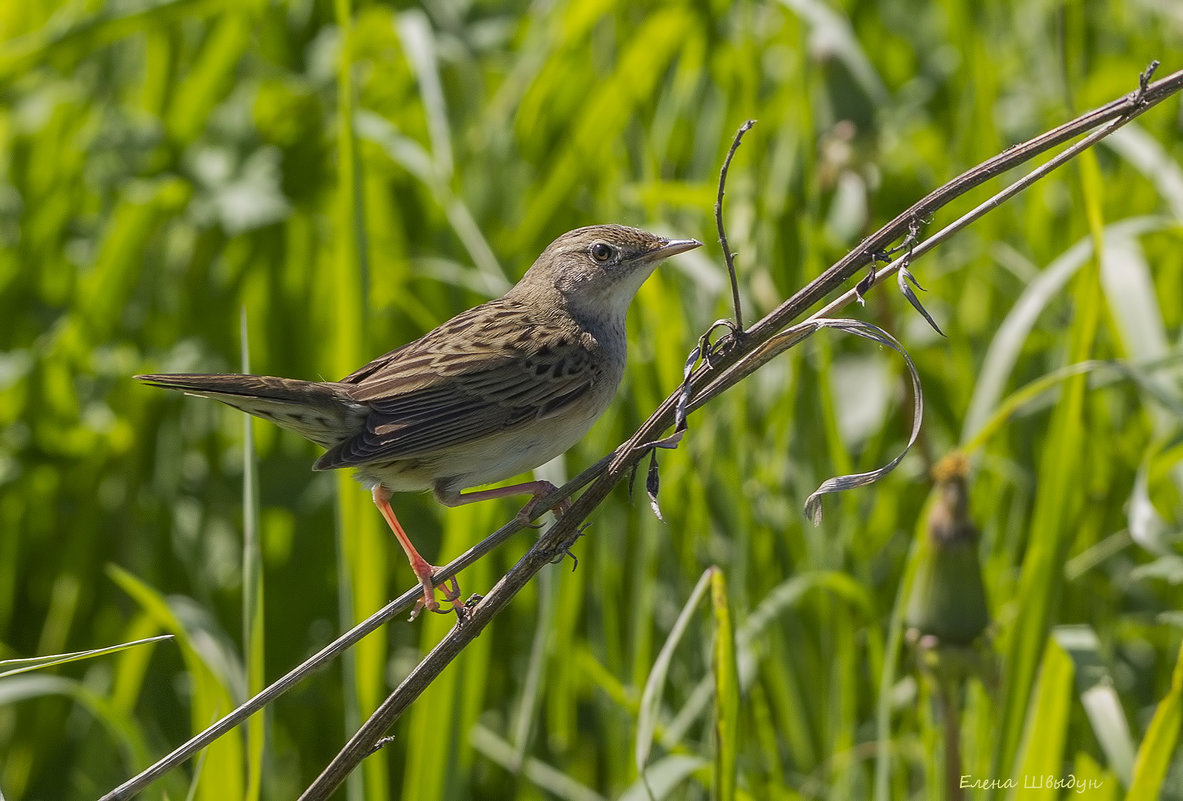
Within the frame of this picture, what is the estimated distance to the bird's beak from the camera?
2.97m

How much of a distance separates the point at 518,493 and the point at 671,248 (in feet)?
2.66

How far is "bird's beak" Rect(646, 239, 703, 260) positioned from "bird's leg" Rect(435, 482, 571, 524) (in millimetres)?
666

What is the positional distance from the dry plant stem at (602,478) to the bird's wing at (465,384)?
28.1 inches

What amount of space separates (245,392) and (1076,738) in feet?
8.49

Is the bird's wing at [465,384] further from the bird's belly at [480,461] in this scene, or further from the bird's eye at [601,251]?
the bird's eye at [601,251]

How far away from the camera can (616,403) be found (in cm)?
396

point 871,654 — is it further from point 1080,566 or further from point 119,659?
point 119,659

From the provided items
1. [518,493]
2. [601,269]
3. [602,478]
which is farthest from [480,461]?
[602,478]

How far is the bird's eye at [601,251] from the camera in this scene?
10.7 feet

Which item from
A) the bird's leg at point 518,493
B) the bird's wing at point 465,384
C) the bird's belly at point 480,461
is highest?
the bird's wing at point 465,384

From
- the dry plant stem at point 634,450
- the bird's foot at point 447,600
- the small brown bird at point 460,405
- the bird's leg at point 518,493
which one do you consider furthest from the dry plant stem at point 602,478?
the small brown bird at point 460,405

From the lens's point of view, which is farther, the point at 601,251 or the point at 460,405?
the point at 601,251

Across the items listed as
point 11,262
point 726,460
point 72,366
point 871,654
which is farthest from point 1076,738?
point 11,262

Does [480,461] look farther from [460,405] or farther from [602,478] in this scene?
[602,478]
